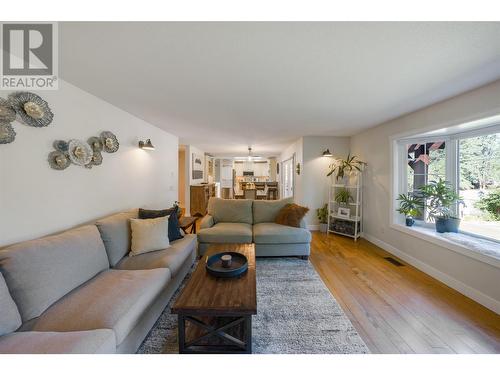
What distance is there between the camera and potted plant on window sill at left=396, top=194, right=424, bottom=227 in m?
3.10

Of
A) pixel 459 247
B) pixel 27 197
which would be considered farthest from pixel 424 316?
pixel 27 197

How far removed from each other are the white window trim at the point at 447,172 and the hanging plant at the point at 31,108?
14.2 feet

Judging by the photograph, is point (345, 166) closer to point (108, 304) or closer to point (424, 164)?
point (424, 164)

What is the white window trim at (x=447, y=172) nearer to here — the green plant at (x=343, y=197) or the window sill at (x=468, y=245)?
the window sill at (x=468, y=245)

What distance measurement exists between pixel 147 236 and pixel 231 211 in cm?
168

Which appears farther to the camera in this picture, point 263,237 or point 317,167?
point 317,167

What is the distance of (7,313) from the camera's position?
112 cm

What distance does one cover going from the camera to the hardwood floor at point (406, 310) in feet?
5.13

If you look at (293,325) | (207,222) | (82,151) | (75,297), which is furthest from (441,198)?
(82,151)

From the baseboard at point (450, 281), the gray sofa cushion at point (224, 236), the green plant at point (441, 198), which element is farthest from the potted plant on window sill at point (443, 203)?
the gray sofa cushion at point (224, 236)

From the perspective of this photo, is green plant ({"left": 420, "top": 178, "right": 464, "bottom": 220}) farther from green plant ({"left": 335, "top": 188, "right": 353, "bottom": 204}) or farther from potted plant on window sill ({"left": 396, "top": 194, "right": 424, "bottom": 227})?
green plant ({"left": 335, "top": 188, "right": 353, "bottom": 204})

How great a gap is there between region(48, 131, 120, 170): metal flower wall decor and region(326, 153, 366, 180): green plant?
4.18 meters

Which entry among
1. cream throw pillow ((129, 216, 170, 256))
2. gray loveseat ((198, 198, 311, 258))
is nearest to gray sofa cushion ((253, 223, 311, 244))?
gray loveseat ((198, 198, 311, 258))
